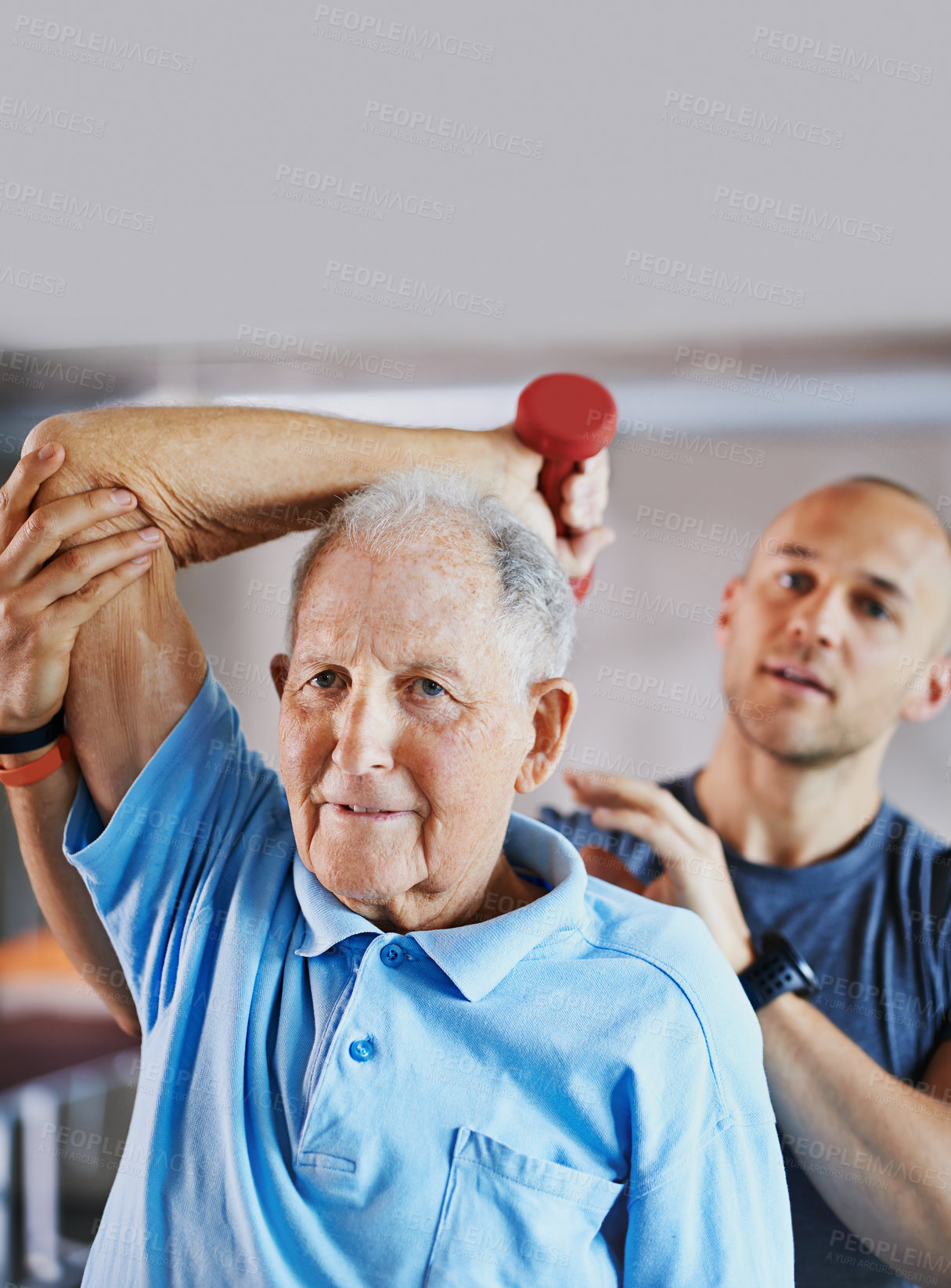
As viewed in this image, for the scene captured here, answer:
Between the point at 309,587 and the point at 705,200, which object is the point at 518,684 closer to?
the point at 309,587

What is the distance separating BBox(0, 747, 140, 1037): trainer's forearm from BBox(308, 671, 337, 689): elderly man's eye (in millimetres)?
404

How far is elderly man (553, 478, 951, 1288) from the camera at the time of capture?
4.28 feet

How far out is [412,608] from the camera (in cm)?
95

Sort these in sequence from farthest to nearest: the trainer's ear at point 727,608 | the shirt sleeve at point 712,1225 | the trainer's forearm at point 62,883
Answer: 1. the trainer's ear at point 727,608
2. the trainer's forearm at point 62,883
3. the shirt sleeve at point 712,1225

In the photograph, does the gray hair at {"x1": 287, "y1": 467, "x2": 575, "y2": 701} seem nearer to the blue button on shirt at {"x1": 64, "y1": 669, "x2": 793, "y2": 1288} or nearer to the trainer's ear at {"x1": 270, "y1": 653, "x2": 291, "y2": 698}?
the trainer's ear at {"x1": 270, "y1": 653, "x2": 291, "y2": 698}

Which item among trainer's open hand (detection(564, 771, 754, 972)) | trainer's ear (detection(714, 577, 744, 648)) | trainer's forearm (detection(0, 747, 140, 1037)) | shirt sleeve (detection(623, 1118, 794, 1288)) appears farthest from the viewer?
trainer's ear (detection(714, 577, 744, 648))

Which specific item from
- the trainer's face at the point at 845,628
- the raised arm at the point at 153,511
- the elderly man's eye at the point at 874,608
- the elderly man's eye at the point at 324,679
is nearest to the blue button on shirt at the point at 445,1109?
the raised arm at the point at 153,511

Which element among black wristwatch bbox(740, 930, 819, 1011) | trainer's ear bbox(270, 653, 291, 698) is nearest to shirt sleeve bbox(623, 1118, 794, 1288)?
black wristwatch bbox(740, 930, 819, 1011)

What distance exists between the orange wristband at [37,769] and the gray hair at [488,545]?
347 millimetres

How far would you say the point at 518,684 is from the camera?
39.7 inches

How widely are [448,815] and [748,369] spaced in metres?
1.13

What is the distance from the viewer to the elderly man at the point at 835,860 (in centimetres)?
131

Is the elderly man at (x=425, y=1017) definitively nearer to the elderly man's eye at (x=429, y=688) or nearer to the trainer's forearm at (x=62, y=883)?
the elderly man's eye at (x=429, y=688)

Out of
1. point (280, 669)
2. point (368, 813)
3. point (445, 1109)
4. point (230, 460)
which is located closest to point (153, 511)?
point (230, 460)
